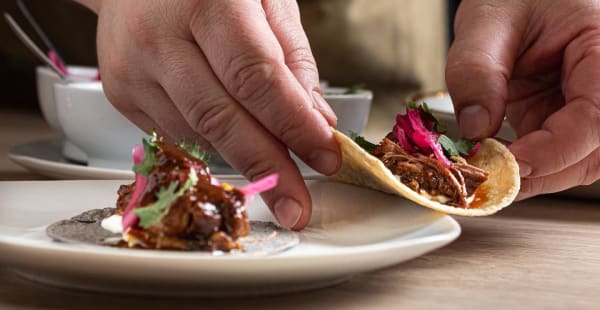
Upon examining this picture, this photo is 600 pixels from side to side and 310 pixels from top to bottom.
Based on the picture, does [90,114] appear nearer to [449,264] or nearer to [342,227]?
[342,227]

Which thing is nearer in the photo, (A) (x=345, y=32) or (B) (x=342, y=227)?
(B) (x=342, y=227)

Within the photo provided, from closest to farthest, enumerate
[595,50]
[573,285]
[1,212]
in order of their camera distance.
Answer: [573,285] < [1,212] < [595,50]

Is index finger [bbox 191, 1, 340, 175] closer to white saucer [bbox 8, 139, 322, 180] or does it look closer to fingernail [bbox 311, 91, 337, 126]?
fingernail [bbox 311, 91, 337, 126]

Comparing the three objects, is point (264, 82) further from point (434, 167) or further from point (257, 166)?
point (434, 167)

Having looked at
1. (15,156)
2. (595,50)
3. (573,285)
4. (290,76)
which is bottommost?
(15,156)

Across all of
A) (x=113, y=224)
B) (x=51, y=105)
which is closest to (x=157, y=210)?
(x=113, y=224)

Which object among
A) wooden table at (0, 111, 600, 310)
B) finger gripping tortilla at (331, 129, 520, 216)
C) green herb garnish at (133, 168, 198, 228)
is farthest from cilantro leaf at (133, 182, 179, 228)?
finger gripping tortilla at (331, 129, 520, 216)

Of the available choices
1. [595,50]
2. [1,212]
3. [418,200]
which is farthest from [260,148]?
[595,50]
